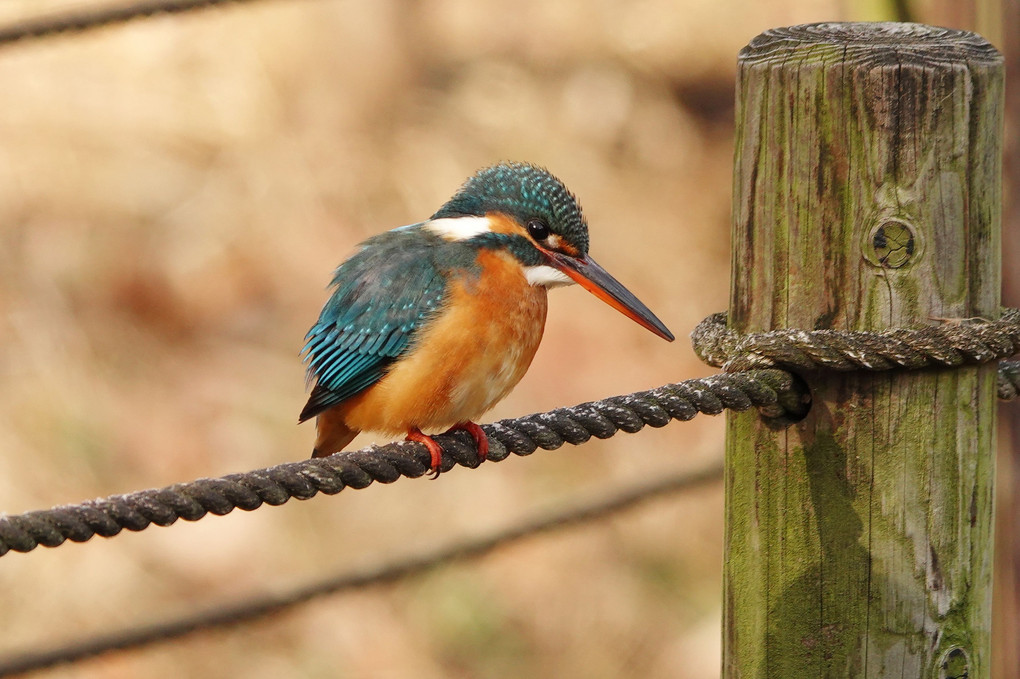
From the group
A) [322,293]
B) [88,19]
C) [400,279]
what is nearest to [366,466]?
[400,279]

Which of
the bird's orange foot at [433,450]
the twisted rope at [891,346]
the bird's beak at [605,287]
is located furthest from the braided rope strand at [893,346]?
the bird's orange foot at [433,450]

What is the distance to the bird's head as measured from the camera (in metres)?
2.44

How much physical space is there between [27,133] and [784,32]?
5065 millimetres

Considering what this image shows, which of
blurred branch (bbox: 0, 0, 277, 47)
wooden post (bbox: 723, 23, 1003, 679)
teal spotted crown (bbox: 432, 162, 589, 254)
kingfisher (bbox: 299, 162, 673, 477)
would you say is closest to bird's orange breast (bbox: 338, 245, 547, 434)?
kingfisher (bbox: 299, 162, 673, 477)

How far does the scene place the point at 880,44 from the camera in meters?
1.77

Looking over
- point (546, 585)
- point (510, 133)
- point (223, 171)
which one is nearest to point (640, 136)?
point (510, 133)

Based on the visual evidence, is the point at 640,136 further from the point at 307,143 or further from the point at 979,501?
the point at 979,501

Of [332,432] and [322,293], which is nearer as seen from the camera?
[332,432]

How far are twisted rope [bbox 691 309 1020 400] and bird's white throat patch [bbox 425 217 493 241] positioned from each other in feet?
2.53

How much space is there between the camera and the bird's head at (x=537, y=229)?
2441mm

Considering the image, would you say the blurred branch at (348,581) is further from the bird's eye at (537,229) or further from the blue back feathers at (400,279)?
the bird's eye at (537,229)

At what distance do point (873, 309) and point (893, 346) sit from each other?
74 millimetres

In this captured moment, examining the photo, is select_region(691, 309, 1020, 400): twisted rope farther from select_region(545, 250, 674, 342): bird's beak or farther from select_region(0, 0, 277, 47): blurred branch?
select_region(0, 0, 277, 47): blurred branch

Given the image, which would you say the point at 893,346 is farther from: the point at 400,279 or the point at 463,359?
the point at 400,279
